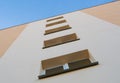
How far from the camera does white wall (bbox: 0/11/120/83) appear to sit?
204 inches

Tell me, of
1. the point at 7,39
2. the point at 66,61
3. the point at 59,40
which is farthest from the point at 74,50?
the point at 7,39

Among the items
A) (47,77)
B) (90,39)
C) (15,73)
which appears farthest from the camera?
(90,39)

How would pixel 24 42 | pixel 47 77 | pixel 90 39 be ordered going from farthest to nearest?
pixel 24 42 < pixel 90 39 < pixel 47 77

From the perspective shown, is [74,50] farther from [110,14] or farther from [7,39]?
[7,39]

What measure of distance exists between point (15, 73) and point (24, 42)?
10.1 feet

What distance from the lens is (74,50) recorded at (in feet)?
22.7

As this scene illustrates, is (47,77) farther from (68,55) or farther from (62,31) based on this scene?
(62,31)

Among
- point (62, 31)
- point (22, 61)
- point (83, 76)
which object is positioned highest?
point (62, 31)

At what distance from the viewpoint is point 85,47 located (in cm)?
690

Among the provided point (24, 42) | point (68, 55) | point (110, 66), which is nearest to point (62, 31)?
point (24, 42)

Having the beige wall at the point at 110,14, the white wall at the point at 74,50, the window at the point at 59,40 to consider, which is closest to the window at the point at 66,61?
the white wall at the point at 74,50

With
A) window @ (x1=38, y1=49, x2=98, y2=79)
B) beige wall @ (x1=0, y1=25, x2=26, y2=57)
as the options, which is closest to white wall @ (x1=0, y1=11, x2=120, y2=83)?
window @ (x1=38, y1=49, x2=98, y2=79)

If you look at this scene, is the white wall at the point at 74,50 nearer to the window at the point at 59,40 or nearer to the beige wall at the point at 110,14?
the window at the point at 59,40

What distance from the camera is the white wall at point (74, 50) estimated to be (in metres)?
5.18
